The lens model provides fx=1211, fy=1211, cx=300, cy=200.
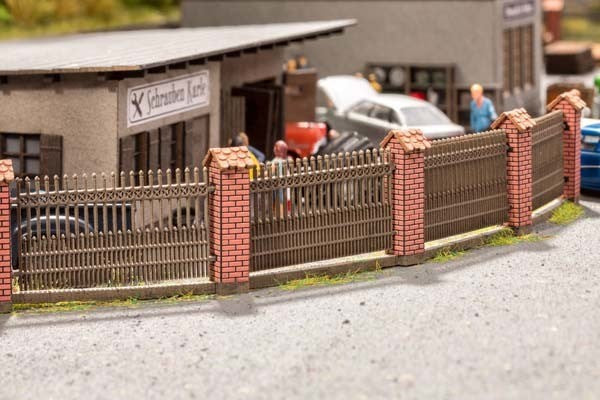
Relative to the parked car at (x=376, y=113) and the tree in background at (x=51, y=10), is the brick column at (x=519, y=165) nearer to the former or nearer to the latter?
the parked car at (x=376, y=113)

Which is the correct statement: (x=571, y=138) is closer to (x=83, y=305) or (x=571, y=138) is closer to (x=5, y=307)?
(x=83, y=305)

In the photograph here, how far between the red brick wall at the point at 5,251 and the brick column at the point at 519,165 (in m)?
8.16

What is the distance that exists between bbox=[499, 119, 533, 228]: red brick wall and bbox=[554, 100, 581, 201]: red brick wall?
2.52m

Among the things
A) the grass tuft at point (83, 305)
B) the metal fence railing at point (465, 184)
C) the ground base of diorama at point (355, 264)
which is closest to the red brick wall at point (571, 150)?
the metal fence railing at point (465, 184)

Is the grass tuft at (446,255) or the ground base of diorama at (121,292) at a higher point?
the grass tuft at (446,255)

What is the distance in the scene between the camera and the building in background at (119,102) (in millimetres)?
19453

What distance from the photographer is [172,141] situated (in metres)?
22.0

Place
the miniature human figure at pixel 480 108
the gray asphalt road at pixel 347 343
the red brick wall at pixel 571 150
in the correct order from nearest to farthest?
the gray asphalt road at pixel 347 343, the red brick wall at pixel 571 150, the miniature human figure at pixel 480 108

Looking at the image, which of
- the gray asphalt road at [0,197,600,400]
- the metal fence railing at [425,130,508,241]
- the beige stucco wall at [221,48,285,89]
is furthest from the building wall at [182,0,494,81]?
the gray asphalt road at [0,197,600,400]

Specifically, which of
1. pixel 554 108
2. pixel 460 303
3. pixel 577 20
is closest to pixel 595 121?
pixel 554 108

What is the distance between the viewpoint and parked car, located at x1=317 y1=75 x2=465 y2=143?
87.1 feet

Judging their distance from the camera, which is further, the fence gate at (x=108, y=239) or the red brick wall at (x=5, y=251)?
the fence gate at (x=108, y=239)

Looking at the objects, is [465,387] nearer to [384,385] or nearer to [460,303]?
[384,385]

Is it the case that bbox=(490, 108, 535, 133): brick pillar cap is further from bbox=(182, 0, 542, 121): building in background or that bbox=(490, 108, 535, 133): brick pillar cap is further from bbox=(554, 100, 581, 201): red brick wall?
bbox=(182, 0, 542, 121): building in background
